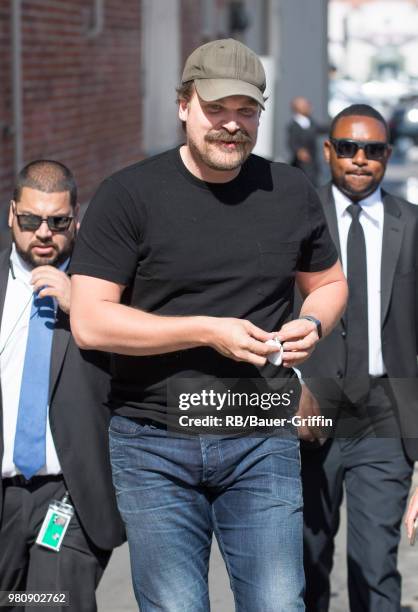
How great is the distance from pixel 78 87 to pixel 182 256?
8.95 meters

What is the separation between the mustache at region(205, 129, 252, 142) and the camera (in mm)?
3557

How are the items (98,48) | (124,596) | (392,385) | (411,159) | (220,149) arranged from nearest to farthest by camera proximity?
(220,149)
(392,385)
(124,596)
(98,48)
(411,159)

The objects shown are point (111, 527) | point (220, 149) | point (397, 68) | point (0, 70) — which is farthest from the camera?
point (397, 68)

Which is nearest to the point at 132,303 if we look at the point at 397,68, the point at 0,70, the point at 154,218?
the point at 154,218

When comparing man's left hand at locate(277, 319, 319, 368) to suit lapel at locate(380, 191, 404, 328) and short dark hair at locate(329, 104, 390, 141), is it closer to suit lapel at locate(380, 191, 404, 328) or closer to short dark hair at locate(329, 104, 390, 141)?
suit lapel at locate(380, 191, 404, 328)

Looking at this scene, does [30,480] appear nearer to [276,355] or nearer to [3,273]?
[3,273]

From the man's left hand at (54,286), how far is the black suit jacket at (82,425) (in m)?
0.16

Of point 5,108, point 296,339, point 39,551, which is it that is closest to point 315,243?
point 296,339

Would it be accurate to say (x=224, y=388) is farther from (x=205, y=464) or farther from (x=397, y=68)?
(x=397, y=68)

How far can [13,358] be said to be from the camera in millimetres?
4195

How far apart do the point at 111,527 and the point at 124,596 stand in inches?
66.6

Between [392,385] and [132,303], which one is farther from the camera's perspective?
[392,385]

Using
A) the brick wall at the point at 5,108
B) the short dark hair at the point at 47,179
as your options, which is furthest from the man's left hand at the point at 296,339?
the brick wall at the point at 5,108

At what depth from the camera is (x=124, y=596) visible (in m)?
5.84
